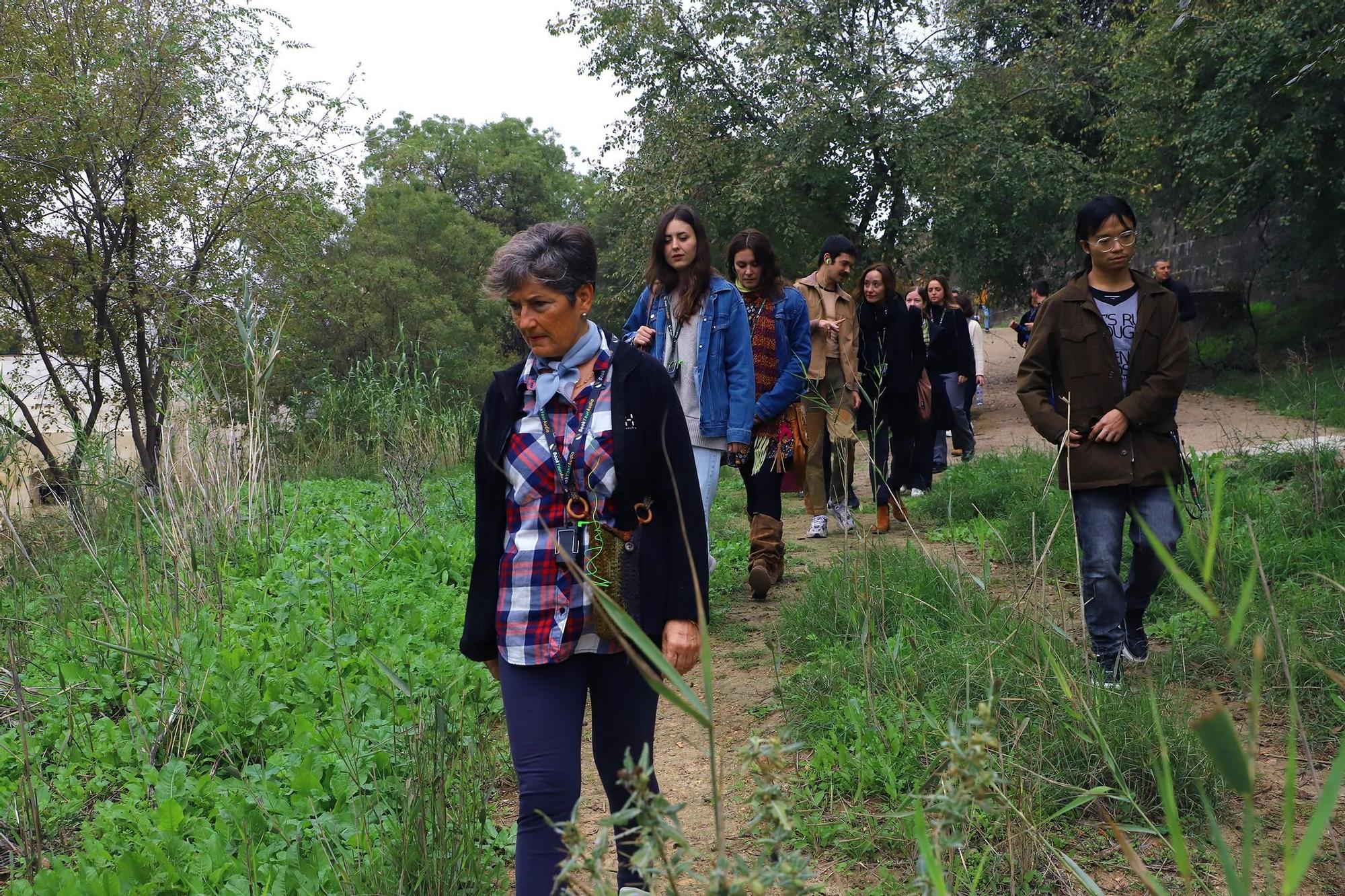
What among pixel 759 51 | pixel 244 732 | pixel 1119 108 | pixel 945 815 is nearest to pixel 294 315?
pixel 759 51

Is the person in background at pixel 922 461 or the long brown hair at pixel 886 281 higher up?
the long brown hair at pixel 886 281

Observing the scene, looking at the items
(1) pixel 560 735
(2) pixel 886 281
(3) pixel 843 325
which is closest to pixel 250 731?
(1) pixel 560 735

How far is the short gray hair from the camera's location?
8.29ft

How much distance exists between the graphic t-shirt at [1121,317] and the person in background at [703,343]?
63.1 inches

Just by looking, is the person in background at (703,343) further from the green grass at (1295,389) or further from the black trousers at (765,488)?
the green grass at (1295,389)

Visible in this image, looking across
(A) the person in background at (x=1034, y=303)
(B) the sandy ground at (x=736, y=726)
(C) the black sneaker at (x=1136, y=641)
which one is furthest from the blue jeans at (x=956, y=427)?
(C) the black sneaker at (x=1136, y=641)

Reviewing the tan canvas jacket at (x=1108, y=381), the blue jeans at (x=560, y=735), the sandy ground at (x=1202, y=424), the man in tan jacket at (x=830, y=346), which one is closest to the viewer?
the blue jeans at (x=560, y=735)

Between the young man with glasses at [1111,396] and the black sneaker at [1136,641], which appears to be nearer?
the young man with glasses at [1111,396]

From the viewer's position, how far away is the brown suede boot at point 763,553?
19.6 ft

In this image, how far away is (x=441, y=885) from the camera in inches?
104

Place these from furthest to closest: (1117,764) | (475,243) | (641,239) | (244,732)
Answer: (475,243) < (641,239) < (244,732) < (1117,764)

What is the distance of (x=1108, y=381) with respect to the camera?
4.03 m

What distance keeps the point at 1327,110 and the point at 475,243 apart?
25485mm

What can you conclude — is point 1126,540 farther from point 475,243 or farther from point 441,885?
point 475,243
